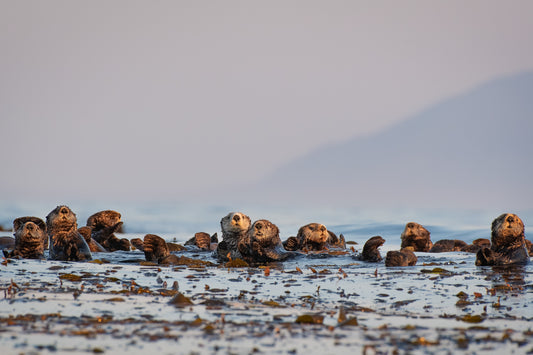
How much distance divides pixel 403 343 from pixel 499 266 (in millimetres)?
7027

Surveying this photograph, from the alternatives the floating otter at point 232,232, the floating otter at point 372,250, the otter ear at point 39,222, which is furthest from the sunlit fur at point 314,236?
the otter ear at point 39,222

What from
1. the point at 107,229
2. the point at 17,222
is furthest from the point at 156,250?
the point at 107,229

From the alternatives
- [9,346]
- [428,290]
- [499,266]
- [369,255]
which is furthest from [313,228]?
[9,346]

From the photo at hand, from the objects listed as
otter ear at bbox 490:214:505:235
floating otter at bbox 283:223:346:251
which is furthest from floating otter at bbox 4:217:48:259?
otter ear at bbox 490:214:505:235

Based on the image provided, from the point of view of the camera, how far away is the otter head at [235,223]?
12.6 m

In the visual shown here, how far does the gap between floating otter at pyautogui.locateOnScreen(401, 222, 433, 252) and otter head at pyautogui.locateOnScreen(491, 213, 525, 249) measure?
4759 millimetres

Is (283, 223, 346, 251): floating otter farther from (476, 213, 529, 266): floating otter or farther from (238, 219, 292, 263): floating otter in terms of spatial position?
(476, 213, 529, 266): floating otter

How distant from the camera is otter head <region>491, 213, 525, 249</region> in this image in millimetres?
10734

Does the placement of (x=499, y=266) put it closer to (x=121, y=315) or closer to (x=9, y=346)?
(x=121, y=315)

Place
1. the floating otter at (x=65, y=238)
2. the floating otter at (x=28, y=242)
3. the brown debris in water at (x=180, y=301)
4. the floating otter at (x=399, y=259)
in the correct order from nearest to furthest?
the brown debris in water at (x=180, y=301)
the floating otter at (x=399, y=259)
the floating otter at (x=65, y=238)
the floating otter at (x=28, y=242)

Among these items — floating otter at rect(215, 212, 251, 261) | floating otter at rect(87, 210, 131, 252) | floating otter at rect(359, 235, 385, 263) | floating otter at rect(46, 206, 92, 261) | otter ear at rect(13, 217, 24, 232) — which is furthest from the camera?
floating otter at rect(87, 210, 131, 252)

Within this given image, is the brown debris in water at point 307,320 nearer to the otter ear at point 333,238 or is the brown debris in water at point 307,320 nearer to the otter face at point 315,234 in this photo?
the otter face at point 315,234

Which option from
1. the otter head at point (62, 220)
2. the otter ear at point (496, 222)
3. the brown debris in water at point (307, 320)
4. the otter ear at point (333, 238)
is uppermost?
the otter head at point (62, 220)

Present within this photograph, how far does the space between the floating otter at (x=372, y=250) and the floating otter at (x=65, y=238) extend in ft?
18.3
